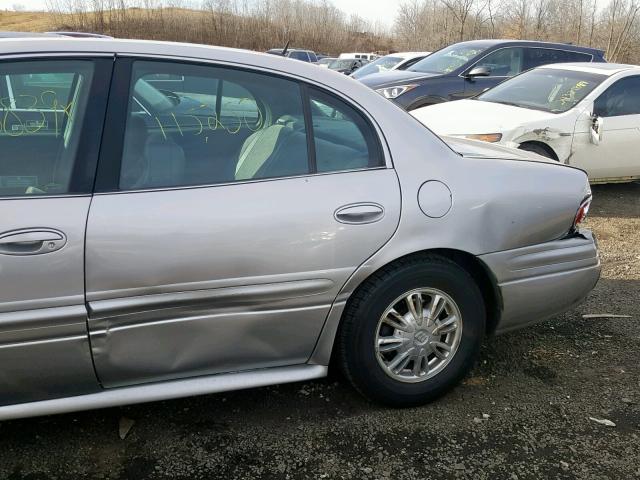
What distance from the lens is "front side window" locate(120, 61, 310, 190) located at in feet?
7.55

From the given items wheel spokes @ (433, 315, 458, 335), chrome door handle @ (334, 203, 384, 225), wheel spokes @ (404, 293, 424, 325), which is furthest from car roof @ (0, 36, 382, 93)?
wheel spokes @ (433, 315, 458, 335)

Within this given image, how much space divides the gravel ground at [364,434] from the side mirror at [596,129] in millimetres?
3687

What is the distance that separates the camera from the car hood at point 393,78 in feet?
28.8

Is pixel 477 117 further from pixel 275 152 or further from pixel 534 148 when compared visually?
pixel 275 152

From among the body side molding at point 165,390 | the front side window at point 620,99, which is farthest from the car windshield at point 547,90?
the body side molding at point 165,390

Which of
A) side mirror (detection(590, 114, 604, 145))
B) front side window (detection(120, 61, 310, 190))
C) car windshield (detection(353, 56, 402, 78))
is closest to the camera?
front side window (detection(120, 61, 310, 190))

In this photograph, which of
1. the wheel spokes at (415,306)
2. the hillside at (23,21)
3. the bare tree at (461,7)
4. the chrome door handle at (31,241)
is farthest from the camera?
the hillside at (23,21)

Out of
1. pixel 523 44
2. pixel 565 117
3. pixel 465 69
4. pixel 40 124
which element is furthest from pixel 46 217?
pixel 523 44

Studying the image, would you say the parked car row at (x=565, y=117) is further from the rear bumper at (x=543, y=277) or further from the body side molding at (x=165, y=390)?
the body side molding at (x=165, y=390)

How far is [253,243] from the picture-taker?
90.3 inches

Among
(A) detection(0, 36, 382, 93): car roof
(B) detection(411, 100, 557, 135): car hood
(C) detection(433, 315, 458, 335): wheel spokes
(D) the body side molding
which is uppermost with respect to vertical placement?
(A) detection(0, 36, 382, 93): car roof

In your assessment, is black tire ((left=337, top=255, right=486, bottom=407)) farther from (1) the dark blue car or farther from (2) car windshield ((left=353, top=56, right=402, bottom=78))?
(2) car windshield ((left=353, top=56, right=402, bottom=78))

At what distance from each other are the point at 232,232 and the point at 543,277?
5.16 feet

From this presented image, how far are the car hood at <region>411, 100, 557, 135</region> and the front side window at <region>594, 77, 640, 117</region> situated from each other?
0.73 metres
